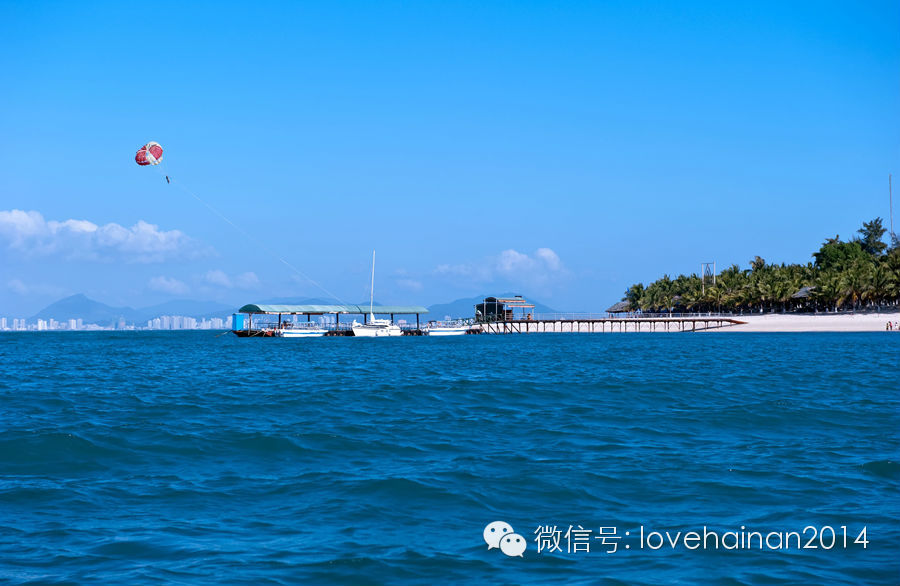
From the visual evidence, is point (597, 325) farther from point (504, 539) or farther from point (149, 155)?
point (504, 539)

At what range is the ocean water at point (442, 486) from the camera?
23.2ft

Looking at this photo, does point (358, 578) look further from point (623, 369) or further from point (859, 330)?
point (859, 330)

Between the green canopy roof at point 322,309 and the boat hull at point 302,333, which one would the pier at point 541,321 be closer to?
the green canopy roof at point 322,309

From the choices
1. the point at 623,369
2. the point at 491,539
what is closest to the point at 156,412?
the point at 491,539

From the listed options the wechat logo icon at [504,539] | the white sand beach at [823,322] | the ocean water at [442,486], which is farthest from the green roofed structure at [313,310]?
the wechat logo icon at [504,539]

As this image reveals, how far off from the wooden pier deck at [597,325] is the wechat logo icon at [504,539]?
4435 inches

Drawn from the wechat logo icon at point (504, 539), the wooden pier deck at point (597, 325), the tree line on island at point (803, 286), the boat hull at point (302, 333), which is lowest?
the wechat logo icon at point (504, 539)

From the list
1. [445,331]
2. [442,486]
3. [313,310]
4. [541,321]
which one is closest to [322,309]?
[313,310]

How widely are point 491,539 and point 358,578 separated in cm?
169

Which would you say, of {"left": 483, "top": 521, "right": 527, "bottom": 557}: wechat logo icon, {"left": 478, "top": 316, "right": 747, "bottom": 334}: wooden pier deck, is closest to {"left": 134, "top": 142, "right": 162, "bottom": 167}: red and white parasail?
{"left": 483, "top": 521, "right": 527, "bottom": 557}: wechat logo icon

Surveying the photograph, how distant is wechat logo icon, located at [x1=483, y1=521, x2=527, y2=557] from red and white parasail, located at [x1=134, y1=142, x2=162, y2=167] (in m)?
28.9

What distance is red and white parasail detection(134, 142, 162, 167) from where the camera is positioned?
Result: 32.6 metres

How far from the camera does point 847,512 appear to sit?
869 cm

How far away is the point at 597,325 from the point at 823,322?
129ft
